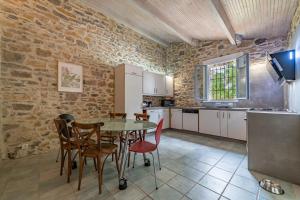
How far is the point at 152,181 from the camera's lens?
6.44 ft

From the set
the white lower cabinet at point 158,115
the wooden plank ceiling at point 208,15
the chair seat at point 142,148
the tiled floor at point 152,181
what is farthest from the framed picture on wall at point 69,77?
the chair seat at point 142,148

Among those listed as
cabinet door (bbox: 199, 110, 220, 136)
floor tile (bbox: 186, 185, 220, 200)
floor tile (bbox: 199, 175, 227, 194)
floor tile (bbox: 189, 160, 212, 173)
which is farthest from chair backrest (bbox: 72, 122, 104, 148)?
cabinet door (bbox: 199, 110, 220, 136)

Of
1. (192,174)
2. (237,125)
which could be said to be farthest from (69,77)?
(237,125)

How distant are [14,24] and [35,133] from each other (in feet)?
7.34

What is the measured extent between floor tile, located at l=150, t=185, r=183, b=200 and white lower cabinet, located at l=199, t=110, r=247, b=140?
290cm

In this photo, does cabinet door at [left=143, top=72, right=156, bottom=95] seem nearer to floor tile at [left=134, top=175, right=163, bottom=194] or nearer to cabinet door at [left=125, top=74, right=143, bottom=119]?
cabinet door at [left=125, top=74, right=143, bottom=119]

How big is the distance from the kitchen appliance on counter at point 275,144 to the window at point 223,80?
6.64ft

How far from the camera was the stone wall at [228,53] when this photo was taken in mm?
3707

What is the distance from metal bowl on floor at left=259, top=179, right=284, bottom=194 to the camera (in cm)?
172

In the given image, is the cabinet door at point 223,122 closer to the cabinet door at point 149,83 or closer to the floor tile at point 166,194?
the cabinet door at point 149,83

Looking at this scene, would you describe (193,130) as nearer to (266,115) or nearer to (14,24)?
(266,115)

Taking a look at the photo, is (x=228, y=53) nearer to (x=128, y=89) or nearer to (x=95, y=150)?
(x=128, y=89)

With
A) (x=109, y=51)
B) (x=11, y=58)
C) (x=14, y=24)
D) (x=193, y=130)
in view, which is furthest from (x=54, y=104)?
(x=193, y=130)

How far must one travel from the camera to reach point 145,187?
71.6 inches
